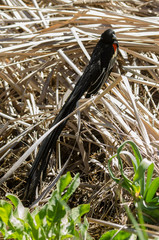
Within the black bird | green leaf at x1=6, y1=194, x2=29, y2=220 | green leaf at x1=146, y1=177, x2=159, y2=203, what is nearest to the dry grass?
the black bird

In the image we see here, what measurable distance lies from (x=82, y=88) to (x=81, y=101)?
0.18 feet

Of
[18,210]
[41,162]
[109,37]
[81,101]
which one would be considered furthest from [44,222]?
[109,37]

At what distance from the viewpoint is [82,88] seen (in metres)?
1.50

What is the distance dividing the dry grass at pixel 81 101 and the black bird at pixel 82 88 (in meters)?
0.06

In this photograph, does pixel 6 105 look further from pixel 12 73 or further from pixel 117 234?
pixel 117 234

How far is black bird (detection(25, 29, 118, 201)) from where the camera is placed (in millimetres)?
1403

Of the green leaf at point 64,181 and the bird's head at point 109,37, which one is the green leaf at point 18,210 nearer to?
the green leaf at point 64,181

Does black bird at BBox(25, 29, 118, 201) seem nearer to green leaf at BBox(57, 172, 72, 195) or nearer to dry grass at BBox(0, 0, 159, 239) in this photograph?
dry grass at BBox(0, 0, 159, 239)

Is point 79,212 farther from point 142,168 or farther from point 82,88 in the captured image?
point 82,88

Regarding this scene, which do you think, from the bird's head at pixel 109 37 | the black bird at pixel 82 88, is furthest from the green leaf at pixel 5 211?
the bird's head at pixel 109 37

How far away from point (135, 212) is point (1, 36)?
1283mm

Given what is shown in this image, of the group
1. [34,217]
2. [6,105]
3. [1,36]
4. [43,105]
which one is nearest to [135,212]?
[34,217]

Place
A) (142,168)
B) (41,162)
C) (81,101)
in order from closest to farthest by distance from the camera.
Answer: (142,168), (41,162), (81,101)

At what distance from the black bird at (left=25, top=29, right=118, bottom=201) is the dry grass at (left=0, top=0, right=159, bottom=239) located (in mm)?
57
